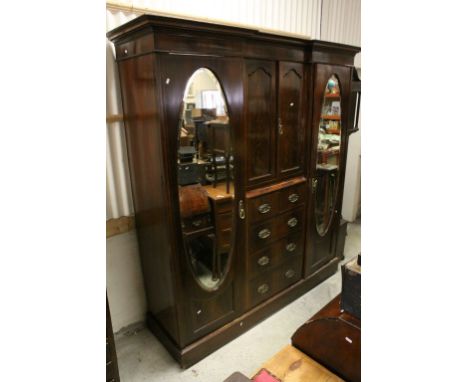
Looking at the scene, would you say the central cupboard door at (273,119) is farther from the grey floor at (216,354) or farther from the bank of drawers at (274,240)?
the grey floor at (216,354)

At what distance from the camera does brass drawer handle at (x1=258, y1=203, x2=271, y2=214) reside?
1.93 m

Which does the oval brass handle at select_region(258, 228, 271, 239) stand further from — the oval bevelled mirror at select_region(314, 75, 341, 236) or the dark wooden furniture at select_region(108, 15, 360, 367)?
the oval bevelled mirror at select_region(314, 75, 341, 236)

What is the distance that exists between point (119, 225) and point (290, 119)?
1.30 m

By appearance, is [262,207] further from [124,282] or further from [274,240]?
[124,282]

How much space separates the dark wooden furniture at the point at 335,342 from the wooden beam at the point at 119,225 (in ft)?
3.94

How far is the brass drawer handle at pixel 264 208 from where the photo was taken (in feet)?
6.34

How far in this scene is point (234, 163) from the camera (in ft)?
5.72

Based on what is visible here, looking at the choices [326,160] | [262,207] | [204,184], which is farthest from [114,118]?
[326,160]

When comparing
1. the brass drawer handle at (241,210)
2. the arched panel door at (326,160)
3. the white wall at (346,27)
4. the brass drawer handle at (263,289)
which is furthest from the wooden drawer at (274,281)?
the white wall at (346,27)
